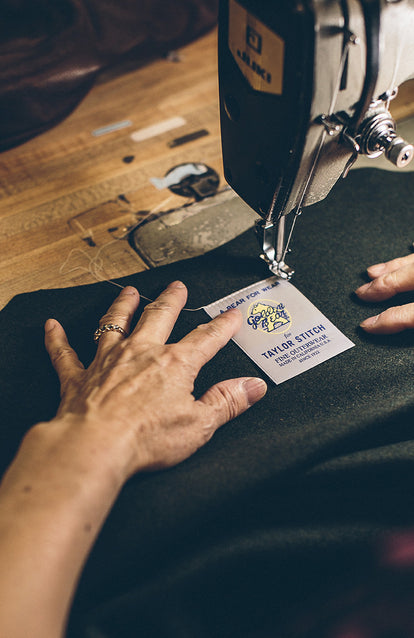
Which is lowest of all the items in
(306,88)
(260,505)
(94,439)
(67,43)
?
(260,505)

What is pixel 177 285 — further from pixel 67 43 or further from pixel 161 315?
pixel 67 43

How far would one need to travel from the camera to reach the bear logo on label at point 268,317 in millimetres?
962

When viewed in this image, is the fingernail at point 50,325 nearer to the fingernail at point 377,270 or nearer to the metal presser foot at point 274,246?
the metal presser foot at point 274,246

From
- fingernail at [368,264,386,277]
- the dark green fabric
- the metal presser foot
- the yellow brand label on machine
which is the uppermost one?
the yellow brand label on machine

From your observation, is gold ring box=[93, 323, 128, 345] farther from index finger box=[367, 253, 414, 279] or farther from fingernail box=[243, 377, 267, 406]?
index finger box=[367, 253, 414, 279]

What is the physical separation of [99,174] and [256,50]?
70cm

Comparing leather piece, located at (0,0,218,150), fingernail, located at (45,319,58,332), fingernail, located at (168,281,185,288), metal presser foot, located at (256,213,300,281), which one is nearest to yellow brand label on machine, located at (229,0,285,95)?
metal presser foot, located at (256,213,300,281)

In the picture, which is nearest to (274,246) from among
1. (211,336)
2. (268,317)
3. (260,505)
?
(268,317)

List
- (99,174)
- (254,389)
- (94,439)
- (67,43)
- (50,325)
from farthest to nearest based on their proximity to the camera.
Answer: (67,43)
(99,174)
(50,325)
(254,389)
(94,439)

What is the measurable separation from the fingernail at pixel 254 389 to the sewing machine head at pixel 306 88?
299 millimetres

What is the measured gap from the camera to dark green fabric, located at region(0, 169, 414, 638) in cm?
63

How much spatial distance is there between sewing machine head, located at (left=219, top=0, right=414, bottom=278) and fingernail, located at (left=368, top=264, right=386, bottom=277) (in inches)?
9.0

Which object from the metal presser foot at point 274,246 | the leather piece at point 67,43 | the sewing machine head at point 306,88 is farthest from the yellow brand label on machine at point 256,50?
the leather piece at point 67,43

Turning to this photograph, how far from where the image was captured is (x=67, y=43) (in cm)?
160
